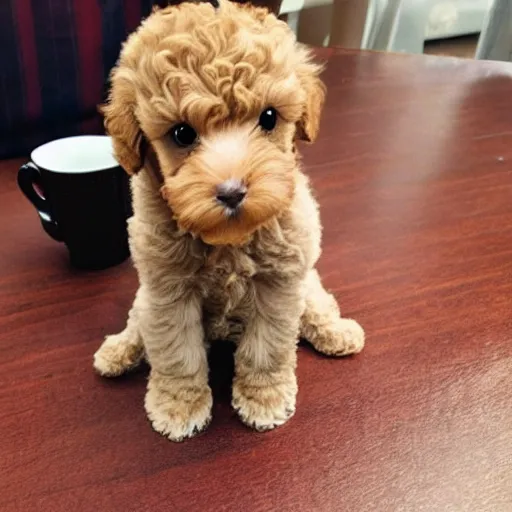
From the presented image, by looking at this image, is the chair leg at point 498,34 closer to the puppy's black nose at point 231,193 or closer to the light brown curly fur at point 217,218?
the light brown curly fur at point 217,218

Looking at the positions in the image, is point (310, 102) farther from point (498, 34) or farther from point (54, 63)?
point (498, 34)

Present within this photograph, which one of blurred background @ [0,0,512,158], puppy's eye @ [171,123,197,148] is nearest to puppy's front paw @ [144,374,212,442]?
puppy's eye @ [171,123,197,148]

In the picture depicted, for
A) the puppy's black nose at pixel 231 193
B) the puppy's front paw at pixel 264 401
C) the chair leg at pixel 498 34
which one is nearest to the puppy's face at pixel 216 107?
the puppy's black nose at pixel 231 193

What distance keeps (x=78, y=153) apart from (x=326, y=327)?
37cm

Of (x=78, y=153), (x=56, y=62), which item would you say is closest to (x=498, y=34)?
(x=56, y=62)

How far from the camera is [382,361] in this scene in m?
0.72

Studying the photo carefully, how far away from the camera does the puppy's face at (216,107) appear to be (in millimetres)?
513

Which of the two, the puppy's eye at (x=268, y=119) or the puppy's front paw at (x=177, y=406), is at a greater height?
the puppy's eye at (x=268, y=119)

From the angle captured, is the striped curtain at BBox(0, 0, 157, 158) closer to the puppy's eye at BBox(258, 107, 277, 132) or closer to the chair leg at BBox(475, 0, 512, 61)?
the puppy's eye at BBox(258, 107, 277, 132)

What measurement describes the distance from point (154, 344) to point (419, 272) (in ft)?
1.18

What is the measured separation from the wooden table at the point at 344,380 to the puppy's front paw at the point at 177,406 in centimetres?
1

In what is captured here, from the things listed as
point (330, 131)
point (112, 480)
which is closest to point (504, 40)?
point (330, 131)

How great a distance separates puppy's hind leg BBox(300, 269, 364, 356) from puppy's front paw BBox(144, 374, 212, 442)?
0.13m

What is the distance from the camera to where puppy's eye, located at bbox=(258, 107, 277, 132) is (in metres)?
0.55
